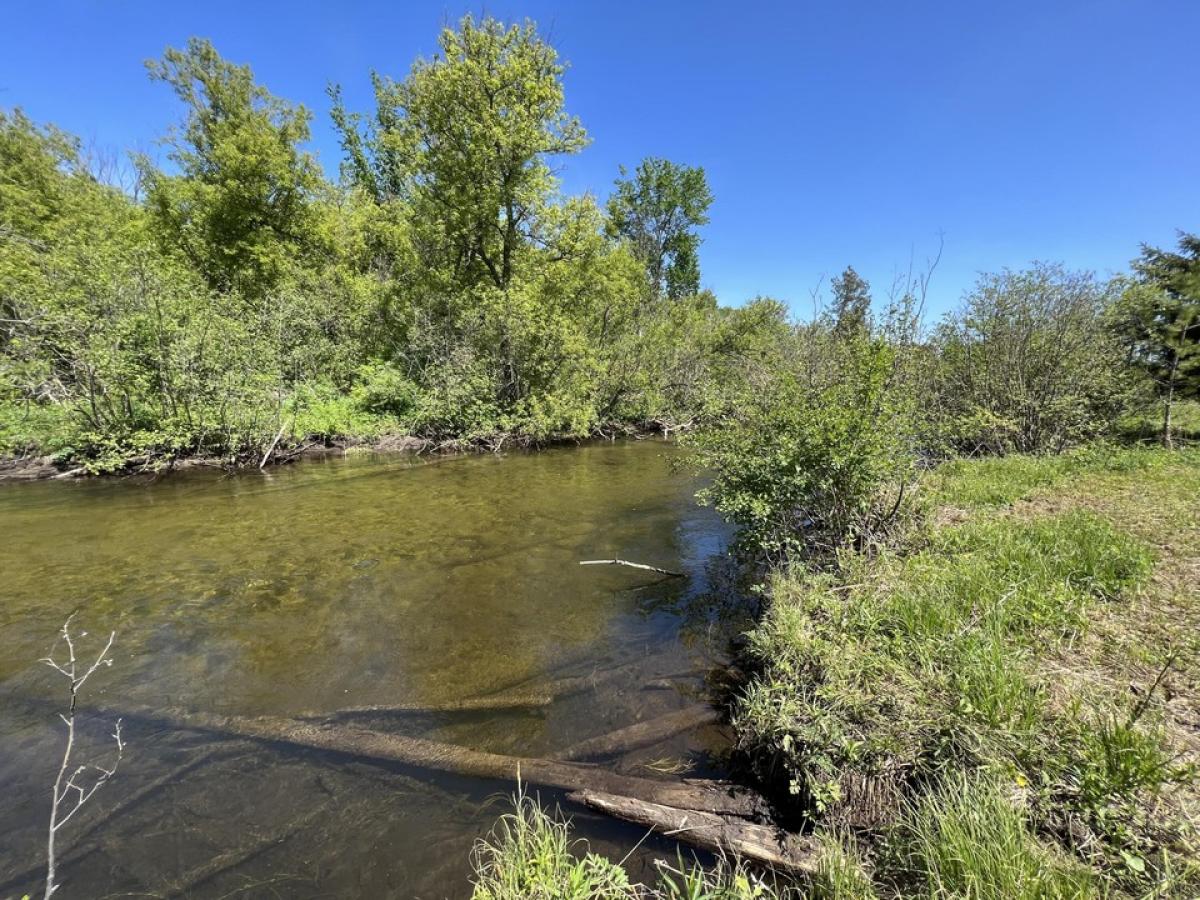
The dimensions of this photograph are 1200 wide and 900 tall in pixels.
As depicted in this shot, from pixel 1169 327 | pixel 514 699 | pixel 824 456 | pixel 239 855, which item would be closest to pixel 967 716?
pixel 824 456

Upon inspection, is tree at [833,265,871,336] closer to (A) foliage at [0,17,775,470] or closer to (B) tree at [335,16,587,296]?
(A) foliage at [0,17,775,470]

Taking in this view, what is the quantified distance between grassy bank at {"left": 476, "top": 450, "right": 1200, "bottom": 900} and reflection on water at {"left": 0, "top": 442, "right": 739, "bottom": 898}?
0.94 metres

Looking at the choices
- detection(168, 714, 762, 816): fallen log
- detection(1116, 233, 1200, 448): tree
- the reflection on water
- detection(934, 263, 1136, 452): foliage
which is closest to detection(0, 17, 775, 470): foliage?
the reflection on water

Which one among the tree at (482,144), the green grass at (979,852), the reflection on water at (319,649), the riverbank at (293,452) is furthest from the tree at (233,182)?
the green grass at (979,852)

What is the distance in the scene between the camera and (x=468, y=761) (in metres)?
4.41

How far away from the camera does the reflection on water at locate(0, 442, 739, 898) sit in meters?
3.64

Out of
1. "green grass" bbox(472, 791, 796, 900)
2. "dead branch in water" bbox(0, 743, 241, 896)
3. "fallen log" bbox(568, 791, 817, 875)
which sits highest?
"green grass" bbox(472, 791, 796, 900)

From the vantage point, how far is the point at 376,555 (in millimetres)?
9180

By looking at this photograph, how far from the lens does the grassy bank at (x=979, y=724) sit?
2539 millimetres

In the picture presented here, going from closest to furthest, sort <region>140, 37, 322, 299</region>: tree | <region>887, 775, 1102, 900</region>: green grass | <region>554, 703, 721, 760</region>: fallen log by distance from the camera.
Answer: <region>887, 775, 1102, 900</region>: green grass
<region>554, 703, 721, 760</region>: fallen log
<region>140, 37, 322, 299</region>: tree

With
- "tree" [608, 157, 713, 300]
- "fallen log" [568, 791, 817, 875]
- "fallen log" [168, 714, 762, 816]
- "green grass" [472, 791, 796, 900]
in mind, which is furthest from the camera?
"tree" [608, 157, 713, 300]

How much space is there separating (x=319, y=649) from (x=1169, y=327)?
64.2ft

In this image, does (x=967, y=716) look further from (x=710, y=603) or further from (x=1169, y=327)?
(x=1169, y=327)

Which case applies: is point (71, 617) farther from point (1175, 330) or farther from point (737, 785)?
point (1175, 330)
